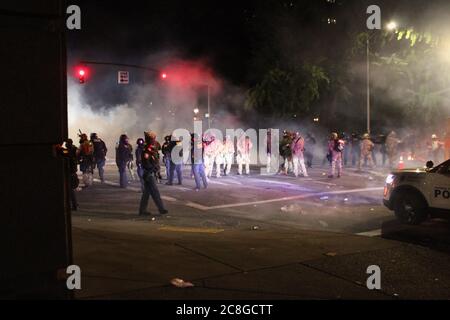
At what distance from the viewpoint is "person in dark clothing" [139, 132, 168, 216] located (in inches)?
383

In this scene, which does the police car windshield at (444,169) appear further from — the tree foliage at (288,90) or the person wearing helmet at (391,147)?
the tree foliage at (288,90)

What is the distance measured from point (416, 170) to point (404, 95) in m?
20.6

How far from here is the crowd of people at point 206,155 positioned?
10.1m

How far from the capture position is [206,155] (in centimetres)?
1669

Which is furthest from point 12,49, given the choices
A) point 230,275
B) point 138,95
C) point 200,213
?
point 138,95

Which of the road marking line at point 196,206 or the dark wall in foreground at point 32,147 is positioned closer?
the dark wall in foreground at point 32,147

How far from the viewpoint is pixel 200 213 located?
34.2 ft

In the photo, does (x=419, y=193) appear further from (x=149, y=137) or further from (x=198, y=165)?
(x=198, y=165)

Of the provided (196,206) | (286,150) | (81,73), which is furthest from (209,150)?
(81,73)

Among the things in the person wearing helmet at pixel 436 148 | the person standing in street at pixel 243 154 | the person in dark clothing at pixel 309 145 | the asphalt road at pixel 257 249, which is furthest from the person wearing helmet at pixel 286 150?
the person wearing helmet at pixel 436 148

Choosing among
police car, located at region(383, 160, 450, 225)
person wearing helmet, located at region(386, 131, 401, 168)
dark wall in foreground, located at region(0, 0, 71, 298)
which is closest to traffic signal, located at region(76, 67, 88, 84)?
person wearing helmet, located at region(386, 131, 401, 168)

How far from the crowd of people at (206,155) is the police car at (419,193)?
13.1 ft

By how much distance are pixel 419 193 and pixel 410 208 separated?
32 centimetres

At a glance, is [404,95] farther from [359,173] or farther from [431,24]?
[431,24]
